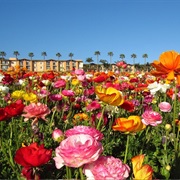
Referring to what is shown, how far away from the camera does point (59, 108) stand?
232 cm

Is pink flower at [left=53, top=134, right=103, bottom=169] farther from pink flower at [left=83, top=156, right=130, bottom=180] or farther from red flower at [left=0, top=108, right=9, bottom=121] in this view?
red flower at [left=0, top=108, right=9, bottom=121]

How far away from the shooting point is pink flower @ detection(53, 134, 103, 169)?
0.66 m

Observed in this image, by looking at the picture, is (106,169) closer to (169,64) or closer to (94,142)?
(94,142)

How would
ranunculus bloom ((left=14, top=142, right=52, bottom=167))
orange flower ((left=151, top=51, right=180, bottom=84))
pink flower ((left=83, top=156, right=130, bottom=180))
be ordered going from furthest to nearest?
orange flower ((left=151, top=51, right=180, bottom=84)) < ranunculus bloom ((left=14, top=142, right=52, bottom=167)) < pink flower ((left=83, top=156, right=130, bottom=180))

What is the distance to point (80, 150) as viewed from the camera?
66cm

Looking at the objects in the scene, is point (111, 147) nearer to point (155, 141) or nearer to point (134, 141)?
point (134, 141)

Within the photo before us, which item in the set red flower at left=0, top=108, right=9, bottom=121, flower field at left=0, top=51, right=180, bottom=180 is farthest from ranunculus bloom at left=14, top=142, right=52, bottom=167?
red flower at left=0, top=108, right=9, bottom=121

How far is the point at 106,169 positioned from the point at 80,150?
68mm

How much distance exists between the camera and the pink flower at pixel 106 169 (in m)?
0.65

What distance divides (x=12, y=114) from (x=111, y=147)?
588 millimetres

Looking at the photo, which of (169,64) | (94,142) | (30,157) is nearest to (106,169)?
(94,142)

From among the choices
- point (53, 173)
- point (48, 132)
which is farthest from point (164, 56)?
point (48, 132)

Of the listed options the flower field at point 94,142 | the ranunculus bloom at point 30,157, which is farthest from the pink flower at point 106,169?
the ranunculus bloom at point 30,157

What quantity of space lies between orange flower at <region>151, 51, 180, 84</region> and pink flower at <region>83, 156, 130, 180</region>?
0.74 meters
